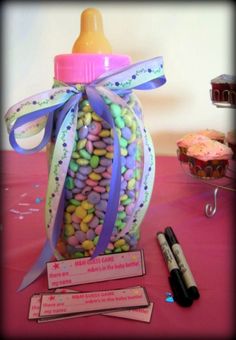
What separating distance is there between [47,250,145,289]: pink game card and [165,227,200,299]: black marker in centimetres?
4

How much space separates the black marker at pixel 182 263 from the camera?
349mm

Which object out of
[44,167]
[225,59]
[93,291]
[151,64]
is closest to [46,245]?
[93,291]

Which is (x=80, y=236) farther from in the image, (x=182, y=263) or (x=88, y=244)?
(x=182, y=263)

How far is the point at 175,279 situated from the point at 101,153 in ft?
0.48

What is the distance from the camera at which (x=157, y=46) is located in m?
0.82

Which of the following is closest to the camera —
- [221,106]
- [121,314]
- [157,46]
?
[121,314]

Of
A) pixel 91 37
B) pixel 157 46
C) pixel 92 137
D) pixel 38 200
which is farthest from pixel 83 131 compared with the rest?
pixel 157 46

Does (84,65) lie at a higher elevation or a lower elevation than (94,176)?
higher

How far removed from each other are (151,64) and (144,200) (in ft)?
0.48

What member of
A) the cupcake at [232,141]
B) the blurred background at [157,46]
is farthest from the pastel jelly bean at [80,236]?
the blurred background at [157,46]

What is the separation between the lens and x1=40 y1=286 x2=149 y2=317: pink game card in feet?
1.07

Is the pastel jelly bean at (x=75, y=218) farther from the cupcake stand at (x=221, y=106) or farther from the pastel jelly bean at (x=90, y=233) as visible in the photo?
the cupcake stand at (x=221, y=106)

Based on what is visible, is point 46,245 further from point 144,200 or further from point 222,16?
point 222,16

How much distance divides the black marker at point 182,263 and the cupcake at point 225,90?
249 millimetres
